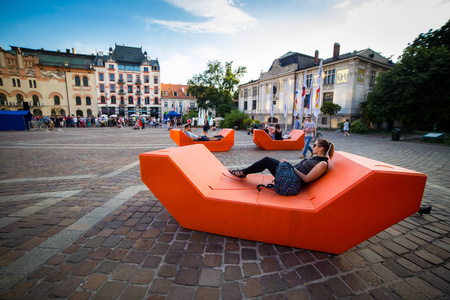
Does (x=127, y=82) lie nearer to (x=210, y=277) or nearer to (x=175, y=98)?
(x=175, y=98)

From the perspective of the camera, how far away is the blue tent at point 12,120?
2106 centimetres

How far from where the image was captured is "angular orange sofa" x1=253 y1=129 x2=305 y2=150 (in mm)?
10109

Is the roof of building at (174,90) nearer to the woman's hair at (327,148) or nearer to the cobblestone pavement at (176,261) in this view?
the cobblestone pavement at (176,261)

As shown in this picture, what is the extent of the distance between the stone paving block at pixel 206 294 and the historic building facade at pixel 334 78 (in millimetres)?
21263

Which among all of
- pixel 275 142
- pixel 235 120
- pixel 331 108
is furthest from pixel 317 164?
pixel 331 108

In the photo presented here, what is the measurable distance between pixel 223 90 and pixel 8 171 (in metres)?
43.7

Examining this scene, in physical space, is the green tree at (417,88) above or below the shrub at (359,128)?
above

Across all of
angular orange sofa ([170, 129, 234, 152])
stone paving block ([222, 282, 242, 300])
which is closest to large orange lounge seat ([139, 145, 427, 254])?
stone paving block ([222, 282, 242, 300])

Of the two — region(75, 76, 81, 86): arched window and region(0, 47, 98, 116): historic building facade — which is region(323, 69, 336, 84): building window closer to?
region(0, 47, 98, 116): historic building facade

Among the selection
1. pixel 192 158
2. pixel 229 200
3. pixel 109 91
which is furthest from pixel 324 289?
pixel 109 91

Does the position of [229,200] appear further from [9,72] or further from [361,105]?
[9,72]

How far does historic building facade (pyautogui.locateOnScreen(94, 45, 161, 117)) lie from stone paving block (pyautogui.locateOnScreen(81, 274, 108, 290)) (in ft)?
175

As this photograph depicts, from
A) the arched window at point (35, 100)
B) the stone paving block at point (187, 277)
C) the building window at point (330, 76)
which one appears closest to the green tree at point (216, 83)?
the building window at point (330, 76)

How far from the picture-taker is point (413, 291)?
194cm
